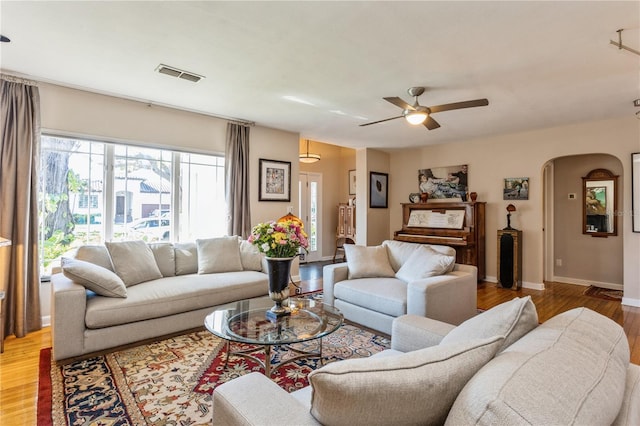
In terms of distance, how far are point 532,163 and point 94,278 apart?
19.9 ft

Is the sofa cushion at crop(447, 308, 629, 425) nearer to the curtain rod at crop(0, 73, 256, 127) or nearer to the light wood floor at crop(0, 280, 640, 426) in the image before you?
the light wood floor at crop(0, 280, 640, 426)

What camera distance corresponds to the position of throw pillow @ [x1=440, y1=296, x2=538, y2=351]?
1125 mm

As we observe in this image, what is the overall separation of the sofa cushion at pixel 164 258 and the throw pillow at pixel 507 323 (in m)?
3.20

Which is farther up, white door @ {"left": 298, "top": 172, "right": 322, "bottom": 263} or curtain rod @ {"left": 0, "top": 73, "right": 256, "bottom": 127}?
curtain rod @ {"left": 0, "top": 73, "right": 256, "bottom": 127}

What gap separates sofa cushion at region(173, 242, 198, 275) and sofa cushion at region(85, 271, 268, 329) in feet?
0.48

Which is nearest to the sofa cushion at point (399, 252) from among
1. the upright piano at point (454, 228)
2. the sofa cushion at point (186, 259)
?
the upright piano at point (454, 228)

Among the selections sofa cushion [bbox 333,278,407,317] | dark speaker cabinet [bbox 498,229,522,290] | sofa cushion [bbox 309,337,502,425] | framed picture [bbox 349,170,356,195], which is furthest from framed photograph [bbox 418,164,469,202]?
sofa cushion [bbox 309,337,502,425]

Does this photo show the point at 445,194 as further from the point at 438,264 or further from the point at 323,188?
the point at 438,264

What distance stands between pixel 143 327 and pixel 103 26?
94.4 inches

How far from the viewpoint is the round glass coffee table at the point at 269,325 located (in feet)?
6.75

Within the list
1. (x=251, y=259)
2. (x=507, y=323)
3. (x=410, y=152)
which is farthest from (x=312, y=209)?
(x=507, y=323)

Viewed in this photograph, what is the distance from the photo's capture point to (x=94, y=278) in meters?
2.65

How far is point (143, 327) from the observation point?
2812 millimetres

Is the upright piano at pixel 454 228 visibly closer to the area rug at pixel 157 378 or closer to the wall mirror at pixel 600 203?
the wall mirror at pixel 600 203
